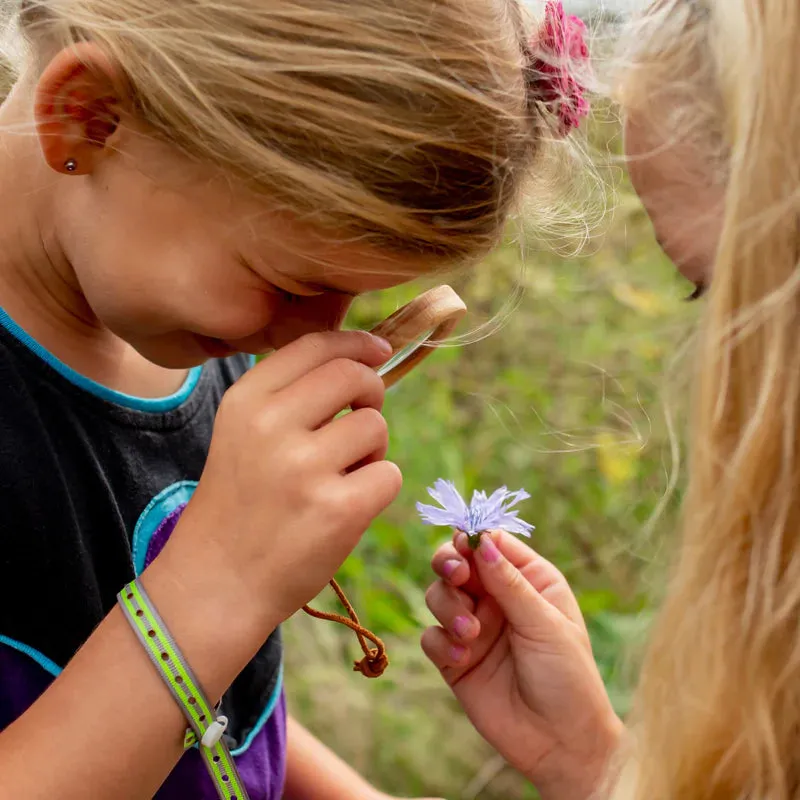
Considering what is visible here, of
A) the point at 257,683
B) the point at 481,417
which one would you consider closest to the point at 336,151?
the point at 257,683

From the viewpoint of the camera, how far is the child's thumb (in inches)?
46.1

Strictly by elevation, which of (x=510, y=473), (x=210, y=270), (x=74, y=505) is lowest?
(x=510, y=473)

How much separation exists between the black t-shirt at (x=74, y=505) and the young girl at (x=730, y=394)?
0.40 metres

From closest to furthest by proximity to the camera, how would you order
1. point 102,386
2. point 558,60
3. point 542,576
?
1. point 558,60
2. point 102,386
3. point 542,576

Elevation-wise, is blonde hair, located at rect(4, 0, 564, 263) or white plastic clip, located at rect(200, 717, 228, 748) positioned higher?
blonde hair, located at rect(4, 0, 564, 263)

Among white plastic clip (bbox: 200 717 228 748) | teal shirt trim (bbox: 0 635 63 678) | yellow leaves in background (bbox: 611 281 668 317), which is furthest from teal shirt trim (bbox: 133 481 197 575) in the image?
yellow leaves in background (bbox: 611 281 668 317)

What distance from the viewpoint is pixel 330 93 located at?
2.81 feet

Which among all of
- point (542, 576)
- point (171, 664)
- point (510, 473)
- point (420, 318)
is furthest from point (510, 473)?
point (171, 664)

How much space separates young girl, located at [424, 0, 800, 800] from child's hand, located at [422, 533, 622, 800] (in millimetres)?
233

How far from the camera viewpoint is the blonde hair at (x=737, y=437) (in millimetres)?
789

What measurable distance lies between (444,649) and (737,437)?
50 cm

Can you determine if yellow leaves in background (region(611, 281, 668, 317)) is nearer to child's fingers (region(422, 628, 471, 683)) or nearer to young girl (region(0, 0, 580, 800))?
child's fingers (region(422, 628, 471, 683))

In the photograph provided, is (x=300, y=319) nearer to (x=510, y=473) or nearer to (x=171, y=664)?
(x=171, y=664)

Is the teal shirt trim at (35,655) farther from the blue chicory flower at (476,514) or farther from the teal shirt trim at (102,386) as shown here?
the blue chicory flower at (476,514)
